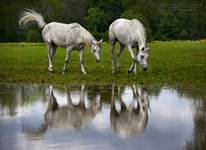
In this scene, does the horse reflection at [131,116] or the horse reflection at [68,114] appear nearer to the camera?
the horse reflection at [131,116]

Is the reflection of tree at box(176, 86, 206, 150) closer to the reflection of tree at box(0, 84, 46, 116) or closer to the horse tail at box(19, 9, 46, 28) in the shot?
the reflection of tree at box(0, 84, 46, 116)

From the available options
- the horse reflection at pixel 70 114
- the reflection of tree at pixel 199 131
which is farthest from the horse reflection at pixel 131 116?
the reflection of tree at pixel 199 131

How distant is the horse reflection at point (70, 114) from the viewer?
11.0 meters

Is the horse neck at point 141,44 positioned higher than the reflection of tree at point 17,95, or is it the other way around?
the horse neck at point 141,44

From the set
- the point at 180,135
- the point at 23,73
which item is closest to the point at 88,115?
the point at 180,135

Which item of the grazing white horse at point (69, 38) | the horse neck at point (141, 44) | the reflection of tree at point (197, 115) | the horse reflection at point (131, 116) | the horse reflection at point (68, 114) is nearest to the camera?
the reflection of tree at point (197, 115)

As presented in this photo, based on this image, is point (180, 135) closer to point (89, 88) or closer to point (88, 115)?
point (88, 115)

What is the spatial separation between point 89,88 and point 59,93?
4.40 ft

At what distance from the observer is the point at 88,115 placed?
39.4 feet

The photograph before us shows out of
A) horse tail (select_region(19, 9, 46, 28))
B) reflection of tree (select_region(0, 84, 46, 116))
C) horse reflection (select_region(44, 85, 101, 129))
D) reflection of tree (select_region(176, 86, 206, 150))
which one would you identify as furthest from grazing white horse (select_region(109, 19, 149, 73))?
horse reflection (select_region(44, 85, 101, 129))

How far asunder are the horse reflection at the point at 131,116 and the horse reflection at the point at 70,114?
1.41 feet

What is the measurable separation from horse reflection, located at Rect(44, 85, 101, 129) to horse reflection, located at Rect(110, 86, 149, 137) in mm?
429

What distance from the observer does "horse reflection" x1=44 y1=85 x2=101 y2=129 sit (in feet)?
36.2

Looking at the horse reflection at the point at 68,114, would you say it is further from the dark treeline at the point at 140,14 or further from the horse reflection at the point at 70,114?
the dark treeline at the point at 140,14
